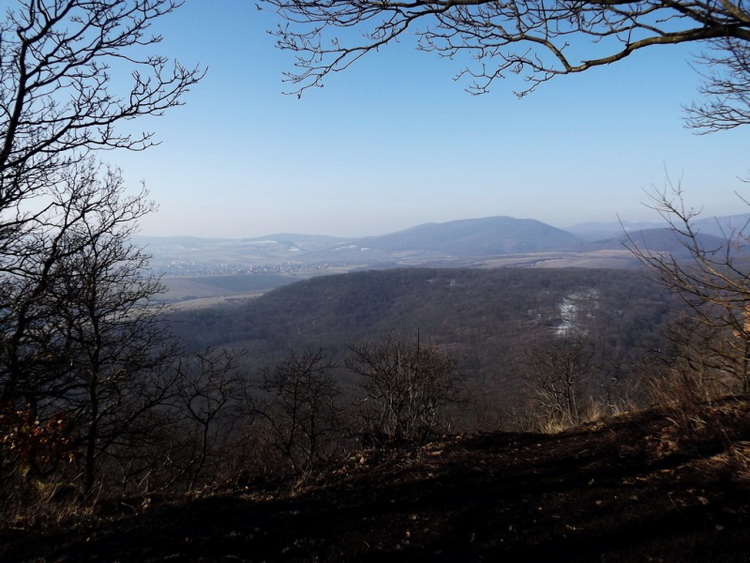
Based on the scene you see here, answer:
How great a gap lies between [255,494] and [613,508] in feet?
12.0

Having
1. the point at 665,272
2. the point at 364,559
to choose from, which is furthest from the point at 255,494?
the point at 665,272

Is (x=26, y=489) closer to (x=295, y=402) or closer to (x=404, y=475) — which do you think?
(x=404, y=475)

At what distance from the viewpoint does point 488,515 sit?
3529mm

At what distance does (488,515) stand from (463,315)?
74.5 m

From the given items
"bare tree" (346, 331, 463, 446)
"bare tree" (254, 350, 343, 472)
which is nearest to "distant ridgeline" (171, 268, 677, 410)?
"bare tree" (346, 331, 463, 446)

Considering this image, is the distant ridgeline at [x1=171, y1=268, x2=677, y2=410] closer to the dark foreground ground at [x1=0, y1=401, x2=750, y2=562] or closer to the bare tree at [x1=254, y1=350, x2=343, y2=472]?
the bare tree at [x1=254, y1=350, x2=343, y2=472]

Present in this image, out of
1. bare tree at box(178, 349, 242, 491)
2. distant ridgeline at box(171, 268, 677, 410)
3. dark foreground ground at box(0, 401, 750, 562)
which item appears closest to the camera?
dark foreground ground at box(0, 401, 750, 562)

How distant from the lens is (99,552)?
3.18 m

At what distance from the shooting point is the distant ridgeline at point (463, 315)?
57.8 metres

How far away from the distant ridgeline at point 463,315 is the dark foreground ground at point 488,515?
4111cm

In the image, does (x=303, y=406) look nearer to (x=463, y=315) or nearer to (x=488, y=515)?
(x=488, y=515)

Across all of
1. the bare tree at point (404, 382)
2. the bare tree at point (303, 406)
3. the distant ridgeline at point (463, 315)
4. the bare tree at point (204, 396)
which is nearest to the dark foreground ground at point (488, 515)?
the bare tree at point (204, 396)

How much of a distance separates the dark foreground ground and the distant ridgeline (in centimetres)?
4111

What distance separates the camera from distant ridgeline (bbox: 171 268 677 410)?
57.8 m
